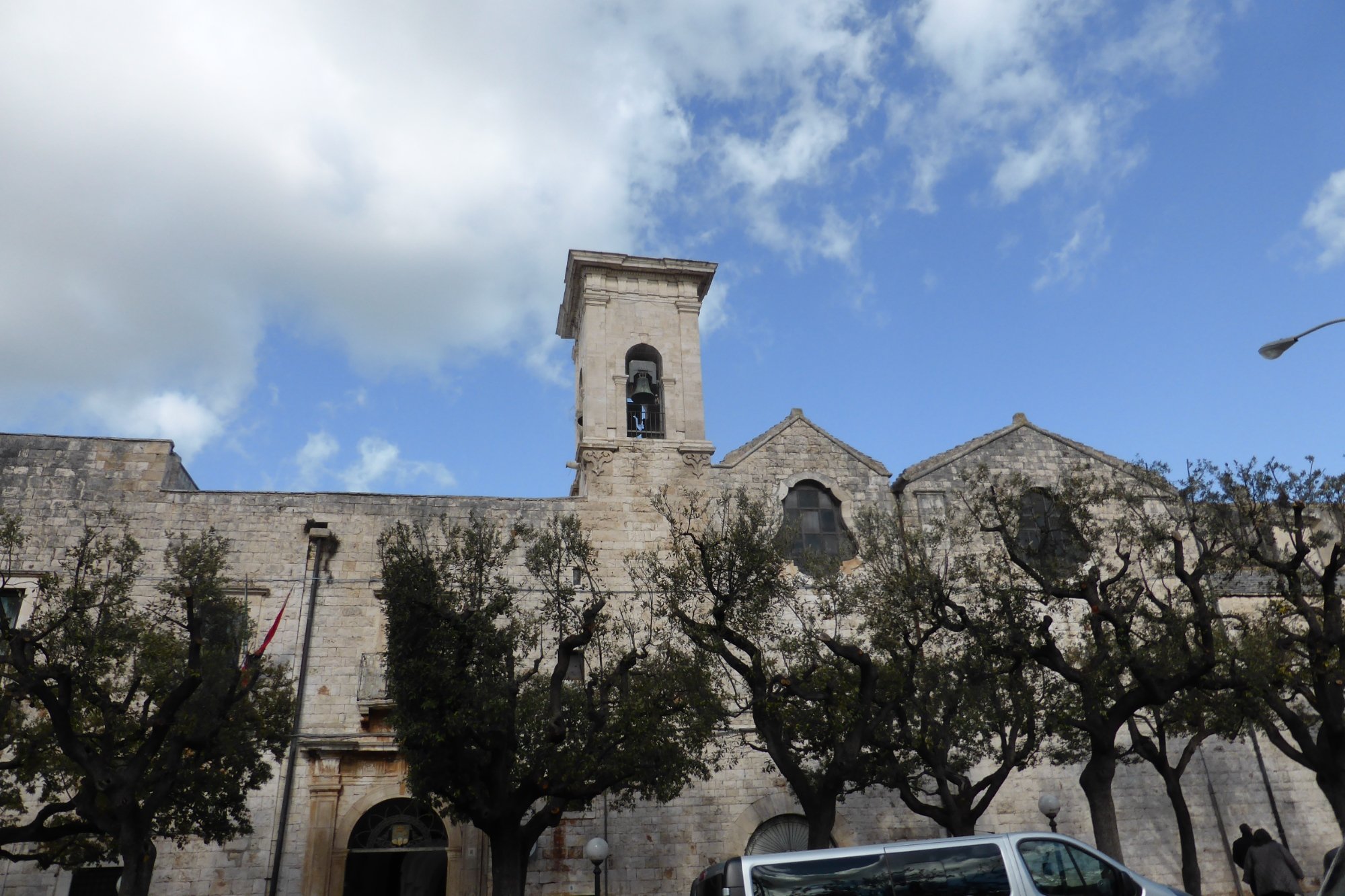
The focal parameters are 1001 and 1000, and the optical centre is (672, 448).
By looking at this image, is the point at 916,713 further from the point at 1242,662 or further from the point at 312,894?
the point at 312,894

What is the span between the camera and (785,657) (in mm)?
17453

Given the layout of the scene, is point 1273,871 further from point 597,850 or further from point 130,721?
point 130,721

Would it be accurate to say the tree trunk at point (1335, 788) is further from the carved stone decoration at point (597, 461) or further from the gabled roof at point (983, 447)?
the carved stone decoration at point (597, 461)

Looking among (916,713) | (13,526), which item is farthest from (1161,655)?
(13,526)

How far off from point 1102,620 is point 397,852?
1348 centimetres

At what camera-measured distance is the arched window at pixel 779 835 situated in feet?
63.1

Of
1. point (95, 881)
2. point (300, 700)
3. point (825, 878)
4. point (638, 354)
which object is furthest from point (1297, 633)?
point (95, 881)

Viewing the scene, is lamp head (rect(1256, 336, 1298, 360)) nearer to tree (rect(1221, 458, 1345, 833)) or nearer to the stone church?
tree (rect(1221, 458, 1345, 833))

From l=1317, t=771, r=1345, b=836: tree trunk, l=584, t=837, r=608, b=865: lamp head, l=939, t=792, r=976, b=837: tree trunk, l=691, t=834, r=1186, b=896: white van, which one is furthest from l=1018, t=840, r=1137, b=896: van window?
l=584, t=837, r=608, b=865: lamp head

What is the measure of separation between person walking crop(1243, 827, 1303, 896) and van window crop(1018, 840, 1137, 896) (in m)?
3.87

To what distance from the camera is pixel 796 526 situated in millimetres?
21875

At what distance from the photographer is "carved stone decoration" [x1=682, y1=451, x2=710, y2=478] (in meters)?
22.5

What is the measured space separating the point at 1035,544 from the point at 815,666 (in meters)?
8.52

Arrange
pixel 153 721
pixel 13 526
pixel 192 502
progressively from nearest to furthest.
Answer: pixel 153 721
pixel 13 526
pixel 192 502
